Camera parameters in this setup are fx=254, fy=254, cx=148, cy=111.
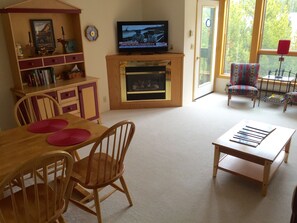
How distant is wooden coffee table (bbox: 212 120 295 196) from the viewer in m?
A: 2.38

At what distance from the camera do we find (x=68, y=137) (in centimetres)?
204

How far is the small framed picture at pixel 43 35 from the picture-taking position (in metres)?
3.54

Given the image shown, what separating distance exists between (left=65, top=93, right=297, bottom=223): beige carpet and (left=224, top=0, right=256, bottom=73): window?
2.05 m

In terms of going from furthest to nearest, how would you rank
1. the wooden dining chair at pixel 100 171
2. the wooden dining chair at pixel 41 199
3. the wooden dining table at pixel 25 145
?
the wooden dining chair at pixel 100 171
the wooden dining table at pixel 25 145
the wooden dining chair at pixel 41 199

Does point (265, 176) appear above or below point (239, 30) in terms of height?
below

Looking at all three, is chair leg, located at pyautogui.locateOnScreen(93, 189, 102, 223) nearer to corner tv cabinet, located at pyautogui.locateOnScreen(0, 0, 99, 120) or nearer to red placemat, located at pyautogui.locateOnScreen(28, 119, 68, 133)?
red placemat, located at pyautogui.locateOnScreen(28, 119, 68, 133)

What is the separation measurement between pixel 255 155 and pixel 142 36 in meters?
3.19

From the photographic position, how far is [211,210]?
7.45 ft

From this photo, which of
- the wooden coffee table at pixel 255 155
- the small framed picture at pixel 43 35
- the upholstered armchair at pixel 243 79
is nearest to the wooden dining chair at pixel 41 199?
the wooden coffee table at pixel 255 155

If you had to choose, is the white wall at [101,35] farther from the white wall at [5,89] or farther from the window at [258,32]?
the window at [258,32]

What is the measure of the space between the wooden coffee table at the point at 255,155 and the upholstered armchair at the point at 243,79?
84.9 inches

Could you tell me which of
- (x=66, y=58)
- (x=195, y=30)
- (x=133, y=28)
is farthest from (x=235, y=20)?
(x=66, y=58)


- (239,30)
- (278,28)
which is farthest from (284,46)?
(239,30)

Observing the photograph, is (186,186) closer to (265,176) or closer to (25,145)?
(265,176)
